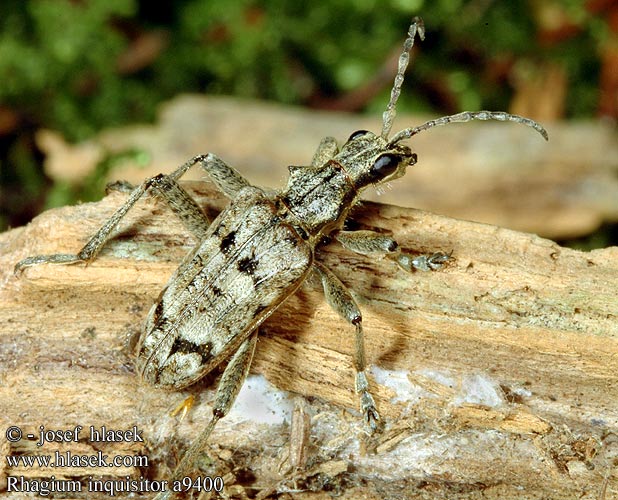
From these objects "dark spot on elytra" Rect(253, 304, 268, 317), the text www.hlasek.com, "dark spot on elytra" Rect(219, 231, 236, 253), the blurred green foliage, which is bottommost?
the text www.hlasek.com

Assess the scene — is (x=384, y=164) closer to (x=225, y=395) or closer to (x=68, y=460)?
(x=225, y=395)

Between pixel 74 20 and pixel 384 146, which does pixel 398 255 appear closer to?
pixel 384 146

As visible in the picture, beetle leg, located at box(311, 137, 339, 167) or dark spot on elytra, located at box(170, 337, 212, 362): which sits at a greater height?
beetle leg, located at box(311, 137, 339, 167)

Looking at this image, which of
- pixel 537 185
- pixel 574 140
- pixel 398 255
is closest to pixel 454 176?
pixel 537 185

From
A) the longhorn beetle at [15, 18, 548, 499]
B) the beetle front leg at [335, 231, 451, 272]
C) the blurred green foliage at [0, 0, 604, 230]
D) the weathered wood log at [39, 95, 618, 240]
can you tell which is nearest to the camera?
the longhorn beetle at [15, 18, 548, 499]

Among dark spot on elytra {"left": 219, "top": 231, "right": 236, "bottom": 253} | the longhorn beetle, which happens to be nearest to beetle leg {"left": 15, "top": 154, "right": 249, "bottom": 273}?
the longhorn beetle

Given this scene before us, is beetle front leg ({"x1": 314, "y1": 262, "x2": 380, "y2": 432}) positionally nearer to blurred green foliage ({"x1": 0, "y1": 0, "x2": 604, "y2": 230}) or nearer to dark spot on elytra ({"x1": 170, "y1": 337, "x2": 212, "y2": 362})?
dark spot on elytra ({"x1": 170, "y1": 337, "x2": 212, "y2": 362})
